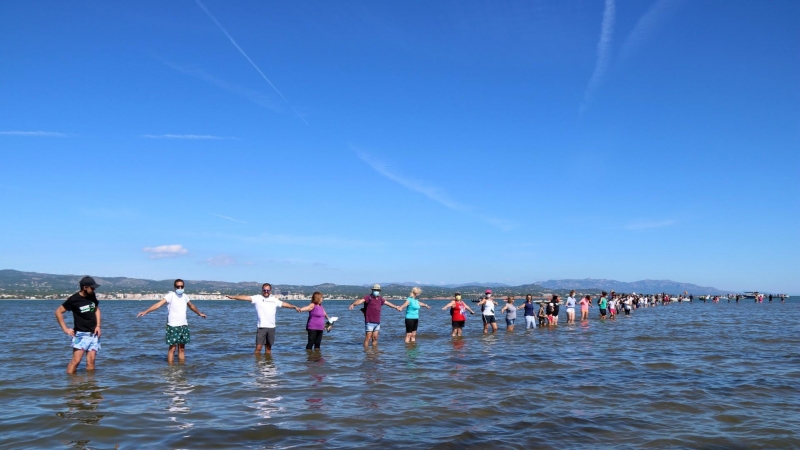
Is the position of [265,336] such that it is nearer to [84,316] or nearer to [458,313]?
[84,316]

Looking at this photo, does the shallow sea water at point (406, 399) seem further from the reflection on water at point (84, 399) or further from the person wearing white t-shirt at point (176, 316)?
the person wearing white t-shirt at point (176, 316)

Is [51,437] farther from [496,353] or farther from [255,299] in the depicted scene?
[496,353]

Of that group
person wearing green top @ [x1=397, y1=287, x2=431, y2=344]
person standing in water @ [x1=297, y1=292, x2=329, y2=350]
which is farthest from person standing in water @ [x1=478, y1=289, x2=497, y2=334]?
person standing in water @ [x1=297, y1=292, x2=329, y2=350]

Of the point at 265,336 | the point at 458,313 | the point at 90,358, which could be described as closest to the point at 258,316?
the point at 265,336

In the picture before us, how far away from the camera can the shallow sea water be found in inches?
272

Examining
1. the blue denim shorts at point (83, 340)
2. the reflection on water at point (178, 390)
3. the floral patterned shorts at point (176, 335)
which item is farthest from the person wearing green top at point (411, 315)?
the blue denim shorts at point (83, 340)

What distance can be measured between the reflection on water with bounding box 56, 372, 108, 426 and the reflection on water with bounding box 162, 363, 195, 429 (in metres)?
1.03

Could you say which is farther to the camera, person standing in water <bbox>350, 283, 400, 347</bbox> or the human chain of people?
person standing in water <bbox>350, 283, 400, 347</bbox>

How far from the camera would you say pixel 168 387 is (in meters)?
10.1

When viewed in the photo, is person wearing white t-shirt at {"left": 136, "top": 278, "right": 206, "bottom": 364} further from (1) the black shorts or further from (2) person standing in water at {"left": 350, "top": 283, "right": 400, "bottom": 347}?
(2) person standing in water at {"left": 350, "top": 283, "right": 400, "bottom": 347}

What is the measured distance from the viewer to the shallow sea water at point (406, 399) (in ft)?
22.6

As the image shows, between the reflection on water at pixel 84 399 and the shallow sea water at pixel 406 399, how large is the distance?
3cm

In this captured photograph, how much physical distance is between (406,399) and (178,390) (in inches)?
166

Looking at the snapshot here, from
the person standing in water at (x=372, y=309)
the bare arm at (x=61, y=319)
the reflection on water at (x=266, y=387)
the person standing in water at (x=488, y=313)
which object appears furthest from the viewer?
the person standing in water at (x=488, y=313)
